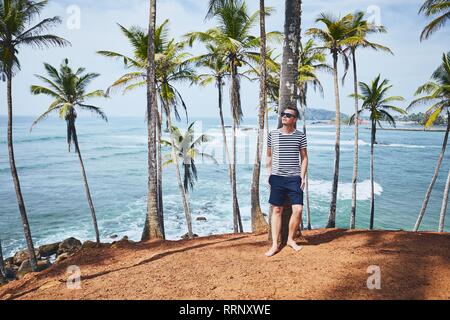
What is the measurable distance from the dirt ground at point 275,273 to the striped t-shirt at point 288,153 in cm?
141

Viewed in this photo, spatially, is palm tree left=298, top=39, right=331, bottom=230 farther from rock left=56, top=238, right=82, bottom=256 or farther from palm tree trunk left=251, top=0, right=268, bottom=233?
rock left=56, top=238, right=82, bottom=256

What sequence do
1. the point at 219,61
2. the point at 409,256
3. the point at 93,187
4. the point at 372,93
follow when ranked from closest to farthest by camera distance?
the point at 409,256
the point at 219,61
the point at 372,93
the point at 93,187

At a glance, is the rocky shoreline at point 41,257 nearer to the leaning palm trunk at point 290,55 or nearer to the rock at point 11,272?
the rock at point 11,272

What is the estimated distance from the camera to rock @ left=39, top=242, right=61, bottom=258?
57.8 ft

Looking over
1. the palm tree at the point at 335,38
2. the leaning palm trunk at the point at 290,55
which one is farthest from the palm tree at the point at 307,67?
the leaning palm trunk at the point at 290,55

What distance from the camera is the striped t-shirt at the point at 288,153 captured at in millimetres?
4660

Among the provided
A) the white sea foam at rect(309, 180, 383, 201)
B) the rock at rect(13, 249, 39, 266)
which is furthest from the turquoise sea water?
the rock at rect(13, 249, 39, 266)

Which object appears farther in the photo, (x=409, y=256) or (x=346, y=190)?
(x=346, y=190)

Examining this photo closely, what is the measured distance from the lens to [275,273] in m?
3.96

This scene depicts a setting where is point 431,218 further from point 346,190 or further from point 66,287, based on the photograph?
point 66,287

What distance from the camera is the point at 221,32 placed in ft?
43.2

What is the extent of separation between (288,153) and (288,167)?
0.78 ft
